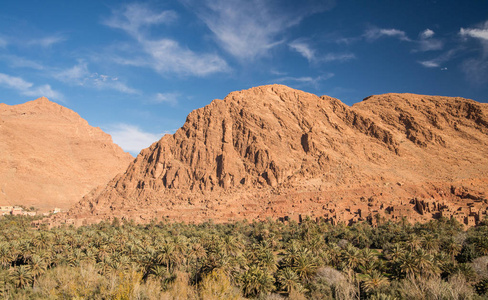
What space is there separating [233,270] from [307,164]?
206ft

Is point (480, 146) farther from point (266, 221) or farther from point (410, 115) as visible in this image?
point (266, 221)

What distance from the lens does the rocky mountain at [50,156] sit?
12150cm

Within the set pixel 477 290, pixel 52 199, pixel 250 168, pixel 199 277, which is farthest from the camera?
pixel 52 199

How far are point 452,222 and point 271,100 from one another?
65076 millimetres

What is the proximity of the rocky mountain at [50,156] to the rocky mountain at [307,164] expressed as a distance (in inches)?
→ 1305

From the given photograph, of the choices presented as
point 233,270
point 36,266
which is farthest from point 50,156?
point 233,270

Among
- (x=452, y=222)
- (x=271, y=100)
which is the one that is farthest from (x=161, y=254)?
(x=271, y=100)

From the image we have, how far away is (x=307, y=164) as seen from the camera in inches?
3568

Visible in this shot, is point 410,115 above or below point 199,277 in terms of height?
above

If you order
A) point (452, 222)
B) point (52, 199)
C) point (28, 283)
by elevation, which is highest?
point (52, 199)

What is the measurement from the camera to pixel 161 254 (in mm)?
32500

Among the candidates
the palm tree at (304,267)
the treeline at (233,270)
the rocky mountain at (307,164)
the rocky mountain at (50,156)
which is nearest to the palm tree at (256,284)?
the treeline at (233,270)

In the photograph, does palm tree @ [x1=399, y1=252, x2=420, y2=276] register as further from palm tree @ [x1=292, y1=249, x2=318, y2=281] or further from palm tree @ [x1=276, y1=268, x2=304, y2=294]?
palm tree @ [x1=276, y1=268, x2=304, y2=294]

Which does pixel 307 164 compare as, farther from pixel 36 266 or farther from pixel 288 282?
pixel 36 266
